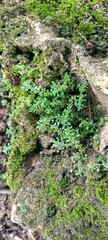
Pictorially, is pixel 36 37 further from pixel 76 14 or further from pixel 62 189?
pixel 62 189

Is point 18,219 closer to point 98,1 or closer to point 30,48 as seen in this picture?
point 30,48

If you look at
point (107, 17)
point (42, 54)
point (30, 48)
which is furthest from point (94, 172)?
point (107, 17)

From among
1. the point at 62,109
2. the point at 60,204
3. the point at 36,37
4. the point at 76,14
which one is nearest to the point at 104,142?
the point at 62,109

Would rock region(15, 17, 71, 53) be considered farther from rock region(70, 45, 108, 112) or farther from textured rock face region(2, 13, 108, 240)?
rock region(70, 45, 108, 112)

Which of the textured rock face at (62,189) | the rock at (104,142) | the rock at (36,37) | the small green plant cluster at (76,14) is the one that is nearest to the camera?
the rock at (104,142)

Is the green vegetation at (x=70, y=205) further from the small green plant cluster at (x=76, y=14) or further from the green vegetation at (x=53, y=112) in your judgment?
the small green plant cluster at (x=76, y=14)

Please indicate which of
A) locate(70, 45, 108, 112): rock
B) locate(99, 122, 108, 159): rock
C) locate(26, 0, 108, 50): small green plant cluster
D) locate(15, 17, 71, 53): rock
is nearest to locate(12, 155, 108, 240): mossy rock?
locate(99, 122, 108, 159): rock

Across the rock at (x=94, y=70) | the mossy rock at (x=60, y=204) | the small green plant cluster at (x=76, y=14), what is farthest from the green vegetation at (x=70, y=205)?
the small green plant cluster at (x=76, y=14)

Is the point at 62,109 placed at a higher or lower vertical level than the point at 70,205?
higher

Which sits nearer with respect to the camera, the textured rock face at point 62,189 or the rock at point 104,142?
the rock at point 104,142
